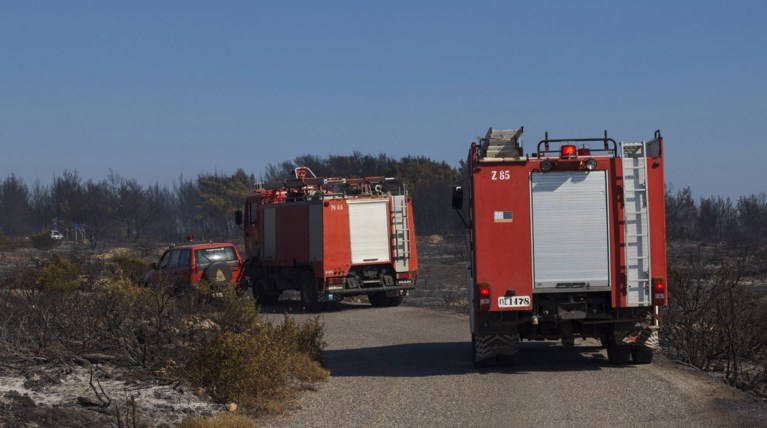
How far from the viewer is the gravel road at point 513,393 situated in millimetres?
10820

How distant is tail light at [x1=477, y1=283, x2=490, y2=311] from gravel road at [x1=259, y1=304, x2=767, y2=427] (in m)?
1.04

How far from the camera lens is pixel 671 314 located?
1738 cm

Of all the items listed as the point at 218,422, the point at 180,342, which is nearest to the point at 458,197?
the point at 180,342

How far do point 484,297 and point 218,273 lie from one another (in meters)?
13.4

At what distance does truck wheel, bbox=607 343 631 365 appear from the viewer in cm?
1447

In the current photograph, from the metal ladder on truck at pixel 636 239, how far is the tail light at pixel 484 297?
1945 millimetres

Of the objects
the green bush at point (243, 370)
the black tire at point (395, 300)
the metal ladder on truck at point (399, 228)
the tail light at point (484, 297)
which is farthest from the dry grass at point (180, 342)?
the black tire at point (395, 300)

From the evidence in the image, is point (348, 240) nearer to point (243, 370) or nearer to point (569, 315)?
point (569, 315)

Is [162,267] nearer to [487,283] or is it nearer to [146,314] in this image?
[146,314]

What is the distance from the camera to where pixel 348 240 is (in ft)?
82.3

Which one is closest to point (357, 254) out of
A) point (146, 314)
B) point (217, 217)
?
point (146, 314)

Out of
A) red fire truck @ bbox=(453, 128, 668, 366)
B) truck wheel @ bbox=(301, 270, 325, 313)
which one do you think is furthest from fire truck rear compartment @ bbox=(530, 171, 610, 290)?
truck wheel @ bbox=(301, 270, 325, 313)

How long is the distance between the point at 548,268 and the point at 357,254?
11947 millimetres

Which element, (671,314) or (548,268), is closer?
(548,268)
